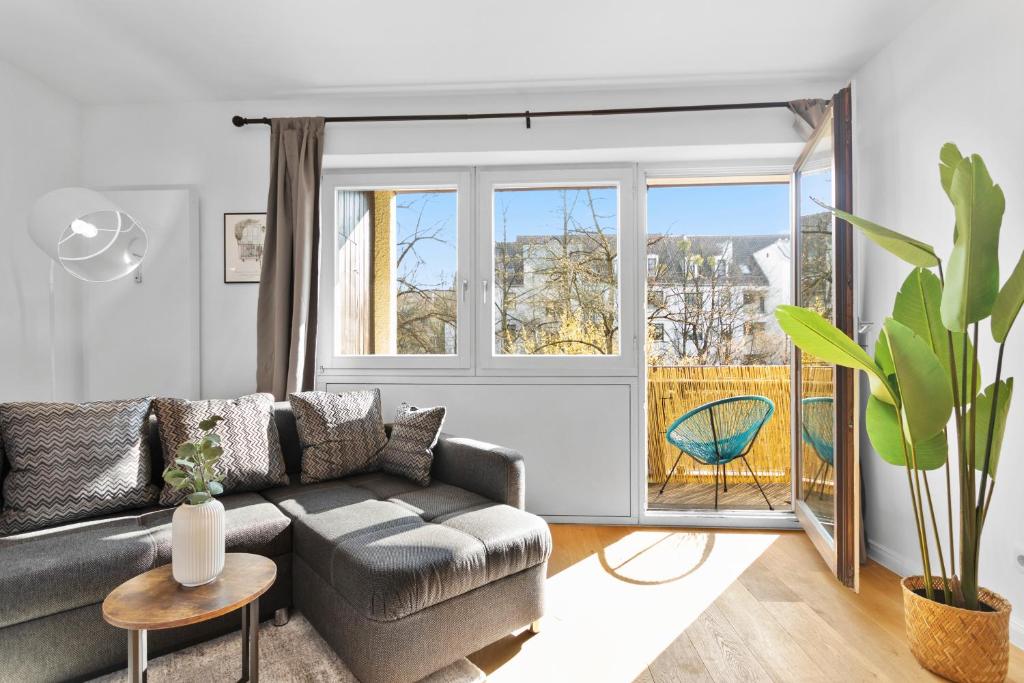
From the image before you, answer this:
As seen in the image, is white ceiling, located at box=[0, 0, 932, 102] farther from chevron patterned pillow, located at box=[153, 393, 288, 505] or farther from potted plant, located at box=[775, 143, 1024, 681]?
chevron patterned pillow, located at box=[153, 393, 288, 505]

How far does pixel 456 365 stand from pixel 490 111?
1.58m

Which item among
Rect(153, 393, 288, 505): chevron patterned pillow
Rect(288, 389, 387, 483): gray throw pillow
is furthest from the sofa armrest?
Rect(153, 393, 288, 505): chevron patterned pillow

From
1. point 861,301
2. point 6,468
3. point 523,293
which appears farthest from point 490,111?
point 6,468

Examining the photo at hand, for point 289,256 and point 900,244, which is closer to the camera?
point 900,244

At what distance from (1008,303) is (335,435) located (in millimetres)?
2599

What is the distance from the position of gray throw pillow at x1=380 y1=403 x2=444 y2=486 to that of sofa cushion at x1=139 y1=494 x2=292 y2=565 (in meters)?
0.57

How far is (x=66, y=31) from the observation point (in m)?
2.34

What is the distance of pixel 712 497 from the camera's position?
359cm

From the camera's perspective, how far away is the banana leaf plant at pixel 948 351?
4.77 feet

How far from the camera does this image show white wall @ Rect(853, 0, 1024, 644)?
1.83 metres

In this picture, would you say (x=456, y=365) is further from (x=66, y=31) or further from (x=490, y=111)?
(x=66, y=31)

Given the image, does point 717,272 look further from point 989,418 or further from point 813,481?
point 989,418

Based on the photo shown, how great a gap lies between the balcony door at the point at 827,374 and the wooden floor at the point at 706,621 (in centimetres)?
22

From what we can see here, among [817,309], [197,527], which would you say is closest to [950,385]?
[817,309]
